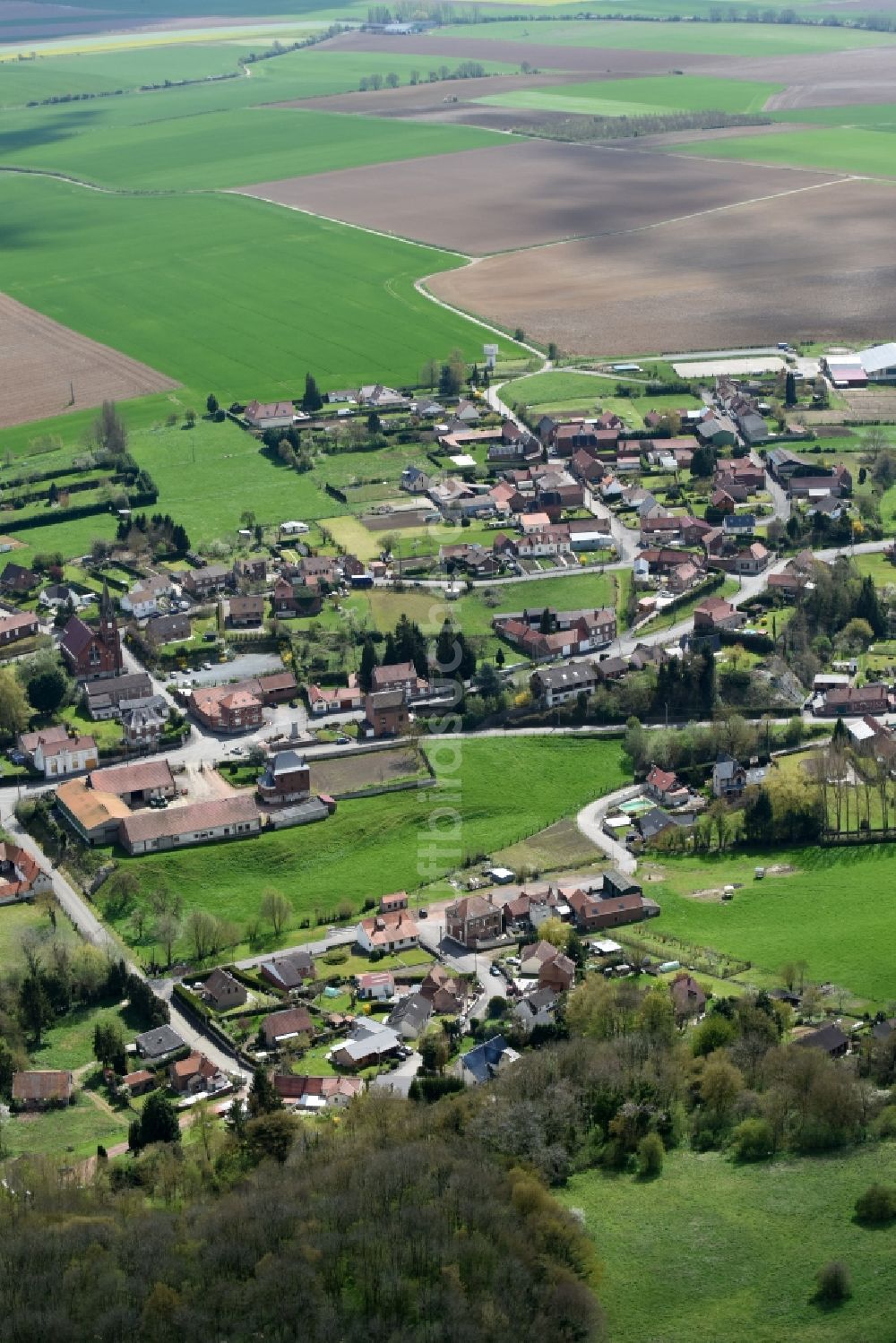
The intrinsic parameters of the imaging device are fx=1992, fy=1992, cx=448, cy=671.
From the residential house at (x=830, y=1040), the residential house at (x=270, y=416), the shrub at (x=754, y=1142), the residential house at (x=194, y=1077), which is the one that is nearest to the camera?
the shrub at (x=754, y=1142)

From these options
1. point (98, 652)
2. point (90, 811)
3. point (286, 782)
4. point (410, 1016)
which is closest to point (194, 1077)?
point (410, 1016)

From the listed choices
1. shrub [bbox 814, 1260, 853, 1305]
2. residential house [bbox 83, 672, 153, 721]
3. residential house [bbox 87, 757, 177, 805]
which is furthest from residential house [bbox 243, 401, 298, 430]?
shrub [bbox 814, 1260, 853, 1305]

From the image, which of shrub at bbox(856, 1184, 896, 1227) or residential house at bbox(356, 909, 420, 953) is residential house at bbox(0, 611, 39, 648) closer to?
residential house at bbox(356, 909, 420, 953)

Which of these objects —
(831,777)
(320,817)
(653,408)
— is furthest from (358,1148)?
(653,408)

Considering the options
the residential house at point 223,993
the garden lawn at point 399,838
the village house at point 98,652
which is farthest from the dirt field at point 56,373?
the residential house at point 223,993

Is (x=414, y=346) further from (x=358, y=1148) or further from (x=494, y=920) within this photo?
(x=358, y=1148)

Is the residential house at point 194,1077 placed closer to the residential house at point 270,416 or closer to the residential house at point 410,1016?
the residential house at point 410,1016
